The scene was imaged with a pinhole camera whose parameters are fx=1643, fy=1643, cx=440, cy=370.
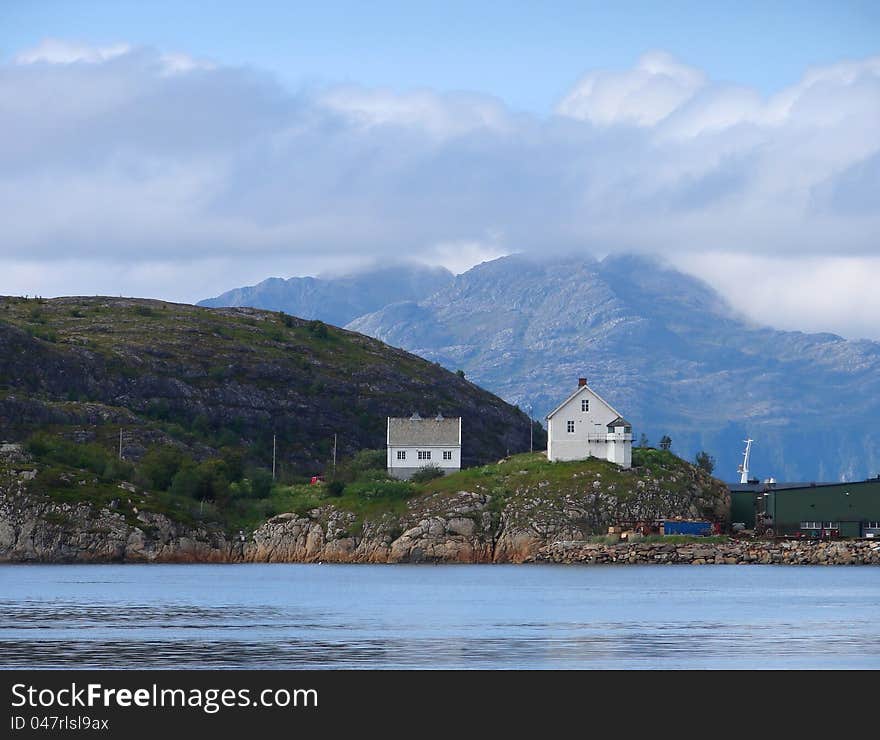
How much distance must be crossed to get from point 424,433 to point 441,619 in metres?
99.9

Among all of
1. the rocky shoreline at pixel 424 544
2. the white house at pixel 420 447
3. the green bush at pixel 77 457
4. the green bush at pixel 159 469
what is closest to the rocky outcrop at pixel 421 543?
the rocky shoreline at pixel 424 544

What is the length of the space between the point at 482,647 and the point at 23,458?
111 metres

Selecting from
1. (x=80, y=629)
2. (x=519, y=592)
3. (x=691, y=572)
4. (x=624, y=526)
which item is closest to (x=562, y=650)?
(x=80, y=629)

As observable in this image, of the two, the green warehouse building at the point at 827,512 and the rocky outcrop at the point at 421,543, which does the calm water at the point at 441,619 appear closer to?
the rocky outcrop at the point at 421,543

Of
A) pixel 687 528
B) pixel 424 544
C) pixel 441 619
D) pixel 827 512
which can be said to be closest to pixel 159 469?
pixel 424 544

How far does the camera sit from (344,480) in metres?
175

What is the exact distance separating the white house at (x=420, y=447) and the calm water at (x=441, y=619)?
38.6 m

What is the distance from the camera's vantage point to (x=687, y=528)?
16650 centimetres

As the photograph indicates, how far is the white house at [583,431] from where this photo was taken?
568 feet

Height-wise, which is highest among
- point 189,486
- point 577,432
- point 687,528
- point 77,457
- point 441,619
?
point 577,432

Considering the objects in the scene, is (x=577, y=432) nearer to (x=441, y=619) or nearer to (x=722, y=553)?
(x=722, y=553)

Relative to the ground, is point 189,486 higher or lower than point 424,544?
higher

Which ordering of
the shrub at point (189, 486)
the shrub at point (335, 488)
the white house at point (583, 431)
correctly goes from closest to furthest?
1. the shrub at point (335, 488)
2. the white house at point (583, 431)
3. the shrub at point (189, 486)

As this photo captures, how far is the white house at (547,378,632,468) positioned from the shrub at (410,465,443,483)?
12310 millimetres
